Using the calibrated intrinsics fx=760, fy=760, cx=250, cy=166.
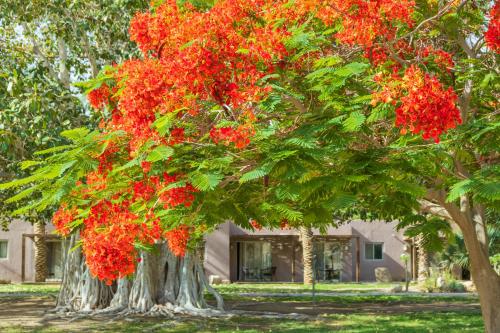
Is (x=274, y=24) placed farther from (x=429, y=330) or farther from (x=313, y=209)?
(x=429, y=330)

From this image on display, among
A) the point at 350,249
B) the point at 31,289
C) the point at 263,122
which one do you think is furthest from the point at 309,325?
the point at 350,249

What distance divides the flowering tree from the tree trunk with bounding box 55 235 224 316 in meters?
12.1

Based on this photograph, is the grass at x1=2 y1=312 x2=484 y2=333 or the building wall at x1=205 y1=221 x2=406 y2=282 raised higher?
the building wall at x1=205 y1=221 x2=406 y2=282

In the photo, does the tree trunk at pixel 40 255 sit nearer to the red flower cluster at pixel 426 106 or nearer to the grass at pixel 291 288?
the grass at pixel 291 288

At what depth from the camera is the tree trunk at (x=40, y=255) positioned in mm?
44000

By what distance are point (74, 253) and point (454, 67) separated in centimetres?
1674

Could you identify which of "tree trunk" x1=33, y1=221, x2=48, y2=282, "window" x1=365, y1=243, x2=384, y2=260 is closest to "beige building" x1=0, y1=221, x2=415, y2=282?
"window" x1=365, y1=243, x2=384, y2=260

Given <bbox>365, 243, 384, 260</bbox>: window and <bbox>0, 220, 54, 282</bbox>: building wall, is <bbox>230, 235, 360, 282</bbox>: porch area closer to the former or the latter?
<bbox>365, 243, 384, 260</bbox>: window

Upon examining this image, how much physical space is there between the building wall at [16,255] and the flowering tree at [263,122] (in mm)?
37404

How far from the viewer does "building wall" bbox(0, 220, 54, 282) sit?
4556 centimetres

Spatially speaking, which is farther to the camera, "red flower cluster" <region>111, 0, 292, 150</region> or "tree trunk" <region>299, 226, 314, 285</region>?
"tree trunk" <region>299, 226, 314, 285</region>

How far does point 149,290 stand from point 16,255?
2610 cm

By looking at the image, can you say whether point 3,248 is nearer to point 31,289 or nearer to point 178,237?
point 31,289

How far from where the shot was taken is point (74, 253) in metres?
23.8
